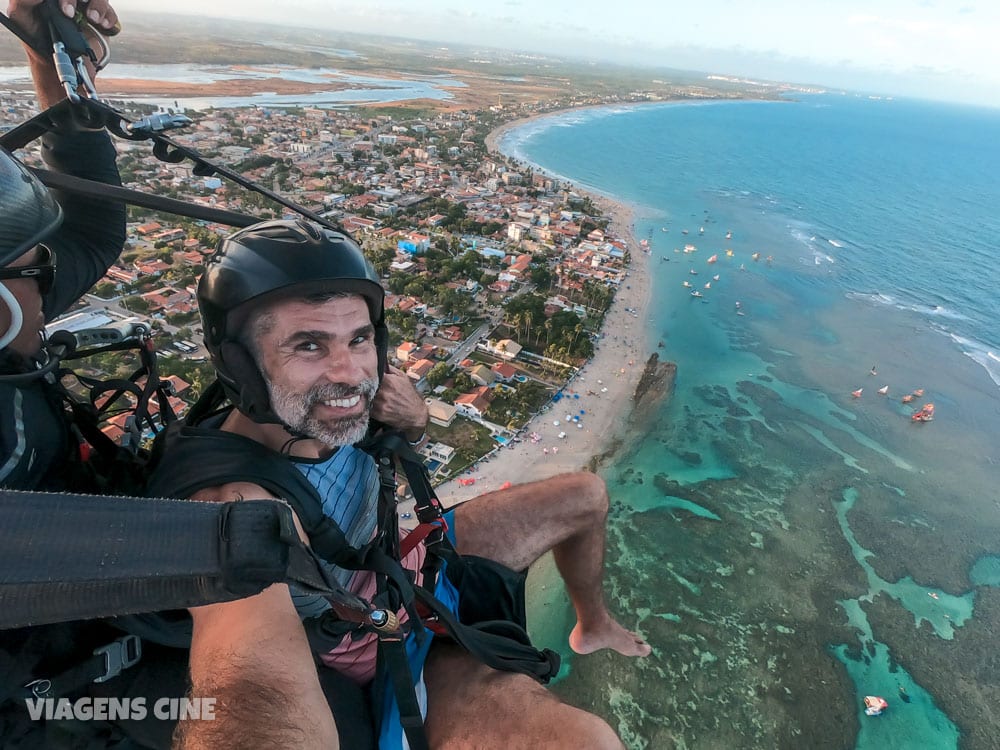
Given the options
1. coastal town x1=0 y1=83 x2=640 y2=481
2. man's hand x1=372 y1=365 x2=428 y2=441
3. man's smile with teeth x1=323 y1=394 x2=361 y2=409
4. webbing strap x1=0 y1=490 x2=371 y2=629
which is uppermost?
webbing strap x1=0 y1=490 x2=371 y2=629

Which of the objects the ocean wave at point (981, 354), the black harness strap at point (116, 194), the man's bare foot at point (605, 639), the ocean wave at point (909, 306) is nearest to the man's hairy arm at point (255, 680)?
the black harness strap at point (116, 194)

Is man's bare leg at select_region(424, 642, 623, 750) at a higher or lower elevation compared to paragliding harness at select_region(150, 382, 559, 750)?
lower

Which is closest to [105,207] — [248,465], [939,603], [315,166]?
[248,465]

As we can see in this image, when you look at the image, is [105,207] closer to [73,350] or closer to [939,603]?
[73,350]

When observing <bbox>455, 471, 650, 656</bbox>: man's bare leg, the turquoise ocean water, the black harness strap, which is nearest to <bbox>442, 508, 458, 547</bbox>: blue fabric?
<bbox>455, 471, 650, 656</bbox>: man's bare leg

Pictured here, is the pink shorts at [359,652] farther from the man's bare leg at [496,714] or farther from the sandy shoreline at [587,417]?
the sandy shoreline at [587,417]

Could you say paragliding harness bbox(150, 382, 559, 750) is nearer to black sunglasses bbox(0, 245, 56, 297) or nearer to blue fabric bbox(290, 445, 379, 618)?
blue fabric bbox(290, 445, 379, 618)

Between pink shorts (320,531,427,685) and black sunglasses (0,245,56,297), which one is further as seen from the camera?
pink shorts (320,531,427,685)

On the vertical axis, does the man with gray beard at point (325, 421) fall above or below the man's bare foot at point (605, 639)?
above
